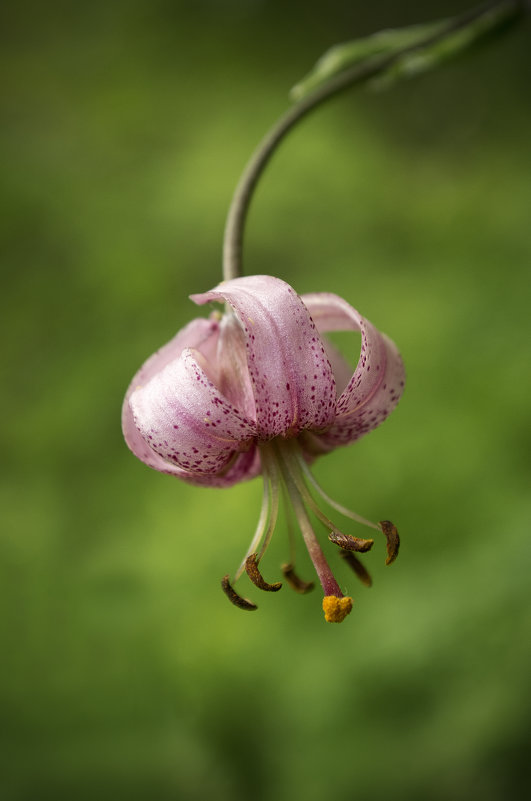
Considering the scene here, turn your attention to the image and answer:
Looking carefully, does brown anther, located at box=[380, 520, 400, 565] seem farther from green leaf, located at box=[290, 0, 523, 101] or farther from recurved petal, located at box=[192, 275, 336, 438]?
green leaf, located at box=[290, 0, 523, 101]

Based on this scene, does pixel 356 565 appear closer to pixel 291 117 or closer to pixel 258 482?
pixel 291 117

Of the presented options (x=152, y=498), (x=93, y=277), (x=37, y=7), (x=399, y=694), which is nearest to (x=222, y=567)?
(x=152, y=498)

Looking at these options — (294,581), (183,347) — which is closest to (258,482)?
(294,581)

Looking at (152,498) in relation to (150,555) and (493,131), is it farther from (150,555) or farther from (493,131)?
(493,131)

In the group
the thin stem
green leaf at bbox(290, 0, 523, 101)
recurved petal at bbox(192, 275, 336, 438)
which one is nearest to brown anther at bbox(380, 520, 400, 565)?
recurved petal at bbox(192, 275, 336, 438)

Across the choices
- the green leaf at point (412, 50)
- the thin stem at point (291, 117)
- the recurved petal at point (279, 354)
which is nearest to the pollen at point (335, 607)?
the recurved petal at point (279, 354)

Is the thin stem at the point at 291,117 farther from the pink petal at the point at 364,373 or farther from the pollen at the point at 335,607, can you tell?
the pollen at the point at 335,607
